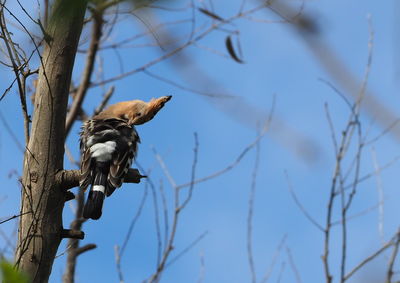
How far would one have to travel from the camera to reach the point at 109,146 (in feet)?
15.2

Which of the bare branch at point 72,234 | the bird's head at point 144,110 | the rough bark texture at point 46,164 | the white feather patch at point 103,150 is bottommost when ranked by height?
the bare branch at point 72,234

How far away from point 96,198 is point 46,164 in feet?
1.90

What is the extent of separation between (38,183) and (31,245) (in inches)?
14.5

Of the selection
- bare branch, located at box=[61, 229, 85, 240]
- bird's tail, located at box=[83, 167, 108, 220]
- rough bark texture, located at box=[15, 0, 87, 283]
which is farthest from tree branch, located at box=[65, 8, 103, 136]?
bare branch, located at box=[61, 229, 85, 240]

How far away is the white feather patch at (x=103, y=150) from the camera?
14.8 feet

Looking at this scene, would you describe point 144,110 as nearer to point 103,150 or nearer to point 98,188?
point 103,150

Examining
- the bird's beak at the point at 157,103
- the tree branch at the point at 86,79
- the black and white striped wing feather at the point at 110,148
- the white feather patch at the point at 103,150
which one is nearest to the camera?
the black and white striped wing feather at the point at 110,148

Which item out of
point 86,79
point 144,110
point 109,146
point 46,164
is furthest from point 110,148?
point 86,79

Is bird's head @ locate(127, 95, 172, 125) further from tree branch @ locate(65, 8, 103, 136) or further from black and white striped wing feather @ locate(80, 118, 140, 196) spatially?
tree branch @ locate(65, 8, 103, 136)

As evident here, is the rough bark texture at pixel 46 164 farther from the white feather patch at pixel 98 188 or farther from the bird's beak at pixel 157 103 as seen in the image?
the bird's beak at pixel 157 103

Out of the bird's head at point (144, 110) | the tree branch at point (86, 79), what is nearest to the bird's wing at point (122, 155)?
the bird's head at point (144, 110)

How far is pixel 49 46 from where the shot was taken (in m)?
3.80

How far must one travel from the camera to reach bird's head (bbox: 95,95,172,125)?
17.3 feet

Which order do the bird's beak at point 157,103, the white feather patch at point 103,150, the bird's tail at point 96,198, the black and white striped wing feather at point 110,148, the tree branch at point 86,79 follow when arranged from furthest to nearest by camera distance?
the tree branch at point 86,79, the bird's beak at point 157,103, the white feather patch at point 103,150, the black and white striped wing feather at point 110,148, the bird's tail at point 96,198
